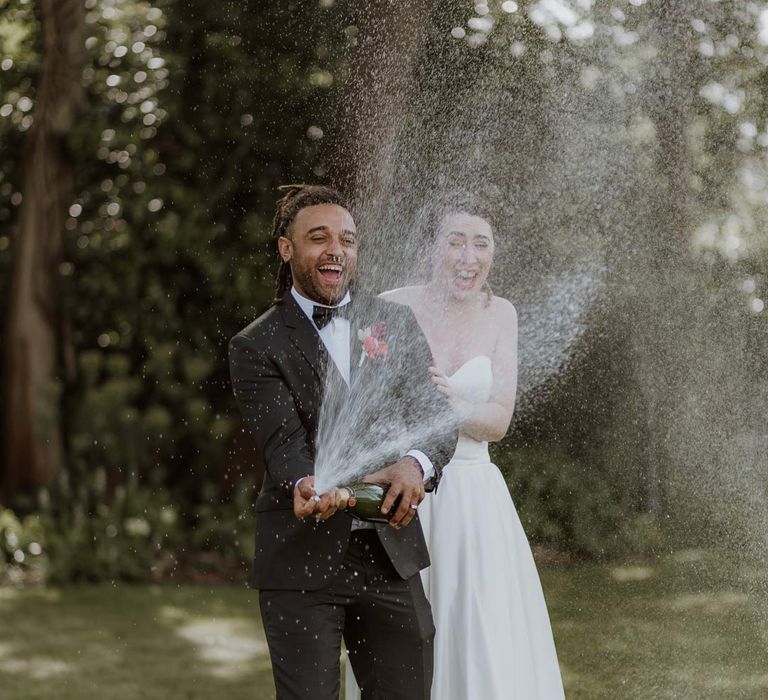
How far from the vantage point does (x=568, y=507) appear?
6523 millimetres

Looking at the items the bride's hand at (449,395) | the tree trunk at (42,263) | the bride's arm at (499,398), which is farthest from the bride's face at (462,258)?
the tree trunk at (42,263)

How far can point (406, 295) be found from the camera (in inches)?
152

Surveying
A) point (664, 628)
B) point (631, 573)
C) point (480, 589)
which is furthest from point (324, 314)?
point (631, 573)

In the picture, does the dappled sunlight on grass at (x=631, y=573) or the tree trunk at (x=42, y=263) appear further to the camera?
the tree trunk at (x=42, y=263)

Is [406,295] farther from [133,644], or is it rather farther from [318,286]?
[133,644]

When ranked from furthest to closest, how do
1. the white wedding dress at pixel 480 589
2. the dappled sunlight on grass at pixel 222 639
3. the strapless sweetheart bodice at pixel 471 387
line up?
the dappled sunlight on grass at pixel 222 639 → the strapless sweetheart bodice at pixel 471 387 → the white wedding dress at pixel 480 589

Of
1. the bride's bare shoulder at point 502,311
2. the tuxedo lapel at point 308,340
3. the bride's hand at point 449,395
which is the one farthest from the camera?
the bride's bare shoulder at point 502,311

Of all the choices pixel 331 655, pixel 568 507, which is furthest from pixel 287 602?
pixel 568 507

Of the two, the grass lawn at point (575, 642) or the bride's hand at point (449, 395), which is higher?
the bride's hand at point (449, 395)

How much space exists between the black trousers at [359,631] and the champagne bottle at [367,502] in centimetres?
15

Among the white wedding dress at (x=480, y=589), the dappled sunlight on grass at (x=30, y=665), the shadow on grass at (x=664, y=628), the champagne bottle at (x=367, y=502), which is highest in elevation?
the champagne bottle at (x=367, y=502)

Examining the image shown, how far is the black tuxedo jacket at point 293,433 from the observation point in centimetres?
279

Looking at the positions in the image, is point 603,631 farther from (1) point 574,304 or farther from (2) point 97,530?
(2) point 97,530

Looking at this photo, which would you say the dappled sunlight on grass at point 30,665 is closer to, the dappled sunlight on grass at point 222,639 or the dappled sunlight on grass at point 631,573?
the dappled sunlight on grass at point 222,639
